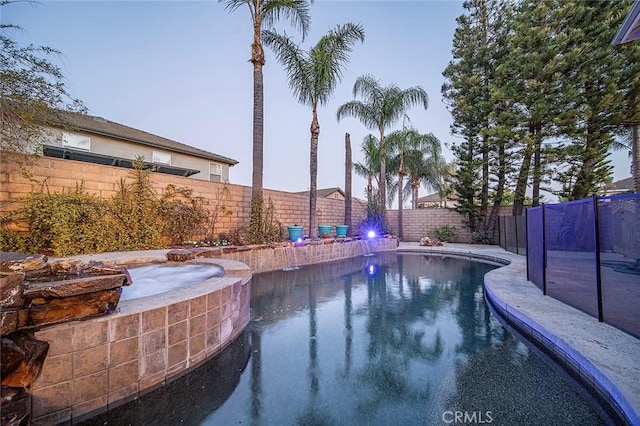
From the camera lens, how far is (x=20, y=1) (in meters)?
3.99

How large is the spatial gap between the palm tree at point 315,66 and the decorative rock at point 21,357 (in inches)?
285

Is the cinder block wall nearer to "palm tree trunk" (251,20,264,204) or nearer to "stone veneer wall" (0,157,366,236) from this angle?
"stone veneer wall" (0,157,366,236)

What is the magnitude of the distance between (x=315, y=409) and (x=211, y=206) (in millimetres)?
6252

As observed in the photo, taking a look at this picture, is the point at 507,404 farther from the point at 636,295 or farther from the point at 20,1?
the point at 20,1

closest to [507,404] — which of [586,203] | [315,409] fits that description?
[315,409]

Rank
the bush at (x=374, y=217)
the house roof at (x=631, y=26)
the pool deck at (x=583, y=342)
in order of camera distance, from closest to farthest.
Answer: the pool deck at (x=583, y=342) < the house roof at (x=631, y=26) < the bush at (x=374, y=217)

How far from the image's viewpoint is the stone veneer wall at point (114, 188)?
4324mm

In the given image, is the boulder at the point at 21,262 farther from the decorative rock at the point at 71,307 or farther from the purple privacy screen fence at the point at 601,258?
the purple privacy screen fence at the point at 601,258

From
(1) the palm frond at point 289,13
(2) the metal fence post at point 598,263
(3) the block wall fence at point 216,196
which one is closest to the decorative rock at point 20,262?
(3) the block wall fence at point 216,196

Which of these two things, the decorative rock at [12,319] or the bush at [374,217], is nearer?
the decorative rock at [12,319]

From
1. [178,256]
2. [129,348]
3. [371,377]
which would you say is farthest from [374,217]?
[129,348]

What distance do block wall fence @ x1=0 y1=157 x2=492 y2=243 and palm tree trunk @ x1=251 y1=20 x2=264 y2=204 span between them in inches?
41.3

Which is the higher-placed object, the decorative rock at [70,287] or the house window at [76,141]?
the house window at [76,141]

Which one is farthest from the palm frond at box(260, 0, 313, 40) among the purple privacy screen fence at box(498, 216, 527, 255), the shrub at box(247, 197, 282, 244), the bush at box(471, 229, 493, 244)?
the bush at box(471, 229, 493, 244)
